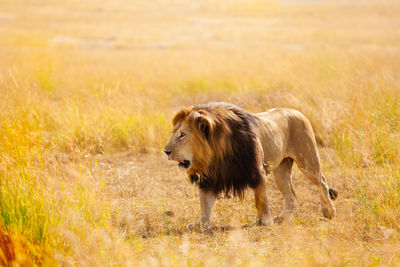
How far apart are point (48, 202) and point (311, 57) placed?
9149 millimetres

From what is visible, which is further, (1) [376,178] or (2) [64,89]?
(2) [64,89]

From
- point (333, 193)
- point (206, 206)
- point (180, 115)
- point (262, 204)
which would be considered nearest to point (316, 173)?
point (333, 193)

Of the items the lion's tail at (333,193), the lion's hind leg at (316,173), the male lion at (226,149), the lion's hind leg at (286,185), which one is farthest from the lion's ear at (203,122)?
the lion's tail at (333,193)

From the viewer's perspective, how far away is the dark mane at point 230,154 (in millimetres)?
3883

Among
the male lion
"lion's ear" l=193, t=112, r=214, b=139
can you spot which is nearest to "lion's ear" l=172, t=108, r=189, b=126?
the male lion

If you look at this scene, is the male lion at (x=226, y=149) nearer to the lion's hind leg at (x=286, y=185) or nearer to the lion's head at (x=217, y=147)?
the lion's head at (x=217, y=147)

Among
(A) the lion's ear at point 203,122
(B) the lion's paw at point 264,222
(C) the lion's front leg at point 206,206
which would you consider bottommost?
(B) the lion's paw at point 264,222

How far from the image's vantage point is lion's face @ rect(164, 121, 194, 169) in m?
3.79

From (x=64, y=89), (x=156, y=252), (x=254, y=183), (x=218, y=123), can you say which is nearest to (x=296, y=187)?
(x=254, y=183)

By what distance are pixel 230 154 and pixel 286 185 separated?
42.7 inches

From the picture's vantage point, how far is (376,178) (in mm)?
4484

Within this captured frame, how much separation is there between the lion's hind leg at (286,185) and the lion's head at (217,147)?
0.80 meters

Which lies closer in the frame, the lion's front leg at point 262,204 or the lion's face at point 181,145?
the lion's face at point 181,145

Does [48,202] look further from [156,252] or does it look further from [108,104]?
[108,104]
